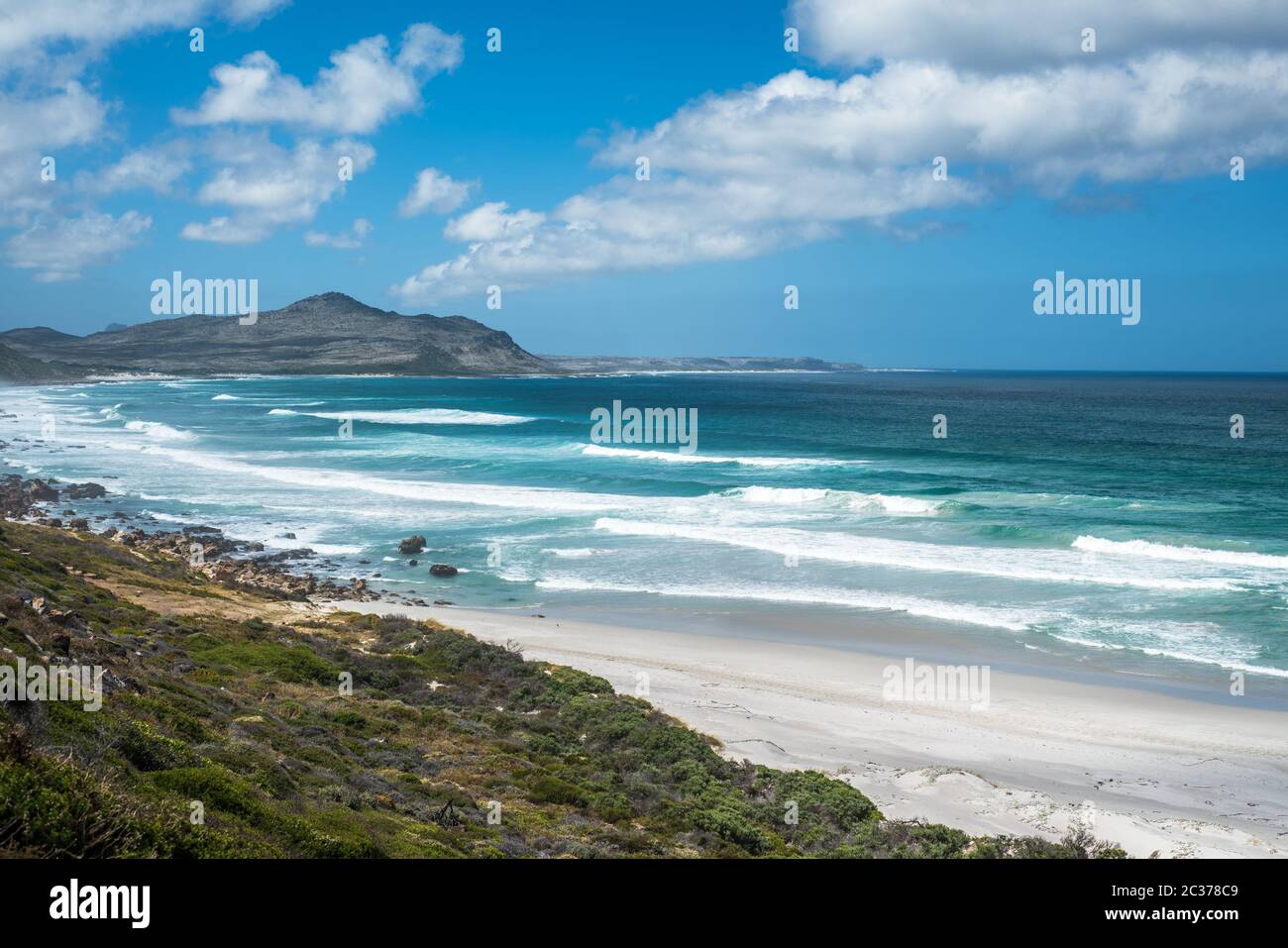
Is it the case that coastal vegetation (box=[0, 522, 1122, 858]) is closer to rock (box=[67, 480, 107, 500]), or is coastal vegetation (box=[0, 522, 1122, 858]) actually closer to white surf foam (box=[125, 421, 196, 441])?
rock (box=[67, 480, 107, 500])

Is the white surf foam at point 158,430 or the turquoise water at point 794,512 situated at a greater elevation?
the white surf foam at point 158,430

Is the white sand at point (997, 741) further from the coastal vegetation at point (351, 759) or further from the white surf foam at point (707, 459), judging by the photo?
the white surf foam at point (707, 459)

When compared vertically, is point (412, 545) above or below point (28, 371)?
below

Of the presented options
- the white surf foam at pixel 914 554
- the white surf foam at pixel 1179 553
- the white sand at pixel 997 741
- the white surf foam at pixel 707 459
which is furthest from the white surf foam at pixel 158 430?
the white surf foam at pixel 1179 553

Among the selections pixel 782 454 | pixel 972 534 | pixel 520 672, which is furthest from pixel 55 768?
pixel 782 454

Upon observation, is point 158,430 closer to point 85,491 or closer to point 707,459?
point 85,491

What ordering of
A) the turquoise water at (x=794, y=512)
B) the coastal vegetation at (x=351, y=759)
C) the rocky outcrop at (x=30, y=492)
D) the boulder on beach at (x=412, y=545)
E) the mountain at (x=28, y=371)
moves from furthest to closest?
the mountain at (x=28, y=371) < the rocky outcrop at (x=30, y=492) < the boulder on beach at (x=412, y=545) < the turquoise water at (x=794, y=512) < the coastal vegetation at (x=351, y=759)

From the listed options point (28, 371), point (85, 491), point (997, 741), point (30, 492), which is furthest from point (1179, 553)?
point (28, 371)
